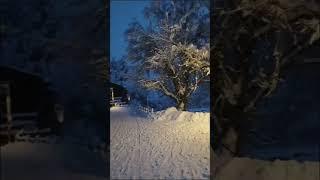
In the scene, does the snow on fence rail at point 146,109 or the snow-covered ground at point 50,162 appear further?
the snow on fence rail at point 146,109

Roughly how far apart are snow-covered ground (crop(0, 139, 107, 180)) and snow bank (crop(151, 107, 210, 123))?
44cm

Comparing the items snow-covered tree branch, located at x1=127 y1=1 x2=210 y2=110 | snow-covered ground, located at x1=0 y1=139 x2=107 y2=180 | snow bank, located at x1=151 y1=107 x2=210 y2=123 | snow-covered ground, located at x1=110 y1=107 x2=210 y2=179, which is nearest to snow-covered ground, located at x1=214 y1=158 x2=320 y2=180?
snow-covered ground, located at x1=110 y1=107 x2=210 y2=179

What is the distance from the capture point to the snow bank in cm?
330

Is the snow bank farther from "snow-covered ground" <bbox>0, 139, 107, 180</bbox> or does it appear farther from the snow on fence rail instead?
"snow-covered ground" <bbox>0, 139, 107, 180</bbox>

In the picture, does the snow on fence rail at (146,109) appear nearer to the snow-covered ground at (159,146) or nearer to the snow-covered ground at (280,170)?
the snow-covered ground at (159,146)

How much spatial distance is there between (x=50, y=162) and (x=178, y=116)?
33.1 inches

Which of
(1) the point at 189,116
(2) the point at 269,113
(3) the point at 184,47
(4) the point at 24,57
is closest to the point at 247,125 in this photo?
(2) the point at 269,113

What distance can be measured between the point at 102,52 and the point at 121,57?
123 mm

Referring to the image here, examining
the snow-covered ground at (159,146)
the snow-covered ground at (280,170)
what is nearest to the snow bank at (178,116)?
the snow-covered ground at (159,146)

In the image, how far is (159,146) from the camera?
3373 millimetres

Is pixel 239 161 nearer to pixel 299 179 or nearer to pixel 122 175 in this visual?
pixel 299 179

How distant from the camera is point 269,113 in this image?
330 centimetres

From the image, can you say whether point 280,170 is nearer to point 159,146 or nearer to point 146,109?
point 159,146

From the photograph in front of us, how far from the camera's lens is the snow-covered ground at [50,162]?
3.24m
